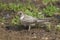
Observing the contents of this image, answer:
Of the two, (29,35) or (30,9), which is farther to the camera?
(30,9)

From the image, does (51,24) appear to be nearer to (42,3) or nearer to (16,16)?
(16,16)

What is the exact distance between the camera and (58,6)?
33.9ft

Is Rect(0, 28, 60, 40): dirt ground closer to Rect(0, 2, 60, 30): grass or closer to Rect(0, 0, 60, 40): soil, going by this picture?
Rect(0, 0, 60, 40): soil

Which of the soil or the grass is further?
the grass

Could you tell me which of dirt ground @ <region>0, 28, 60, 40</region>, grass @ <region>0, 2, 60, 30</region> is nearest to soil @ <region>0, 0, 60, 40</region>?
dirt ground @ <region>0, 28, 60, 40</region>

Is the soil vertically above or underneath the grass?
underneath

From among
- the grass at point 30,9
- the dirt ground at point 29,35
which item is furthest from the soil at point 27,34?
the grass at point 30,9

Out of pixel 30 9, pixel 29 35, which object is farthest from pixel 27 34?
pixel 30 9

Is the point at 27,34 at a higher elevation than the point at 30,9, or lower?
lower

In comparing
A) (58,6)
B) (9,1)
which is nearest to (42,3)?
(58,6)

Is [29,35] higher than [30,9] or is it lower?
lower

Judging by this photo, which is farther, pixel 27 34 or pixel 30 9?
pixel 30 9

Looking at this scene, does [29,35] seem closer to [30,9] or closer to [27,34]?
[27,34]

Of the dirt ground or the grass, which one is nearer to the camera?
the dirt ground
